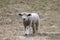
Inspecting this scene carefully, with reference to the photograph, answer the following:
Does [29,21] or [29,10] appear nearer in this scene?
[29,21]

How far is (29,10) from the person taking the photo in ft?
55.7

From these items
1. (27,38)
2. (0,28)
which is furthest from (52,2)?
(27,38)

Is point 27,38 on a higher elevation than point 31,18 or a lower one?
lower

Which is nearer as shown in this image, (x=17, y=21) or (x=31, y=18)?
(x=31, y=18)

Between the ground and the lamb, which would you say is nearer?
the lamb

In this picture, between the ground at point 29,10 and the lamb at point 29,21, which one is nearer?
the lamb at point 29,21

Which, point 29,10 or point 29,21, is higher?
point 29,21

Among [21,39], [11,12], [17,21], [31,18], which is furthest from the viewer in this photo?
[11,12]

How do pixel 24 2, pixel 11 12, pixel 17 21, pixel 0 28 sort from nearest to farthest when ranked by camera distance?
1. pixel 0 28
2. pixel 17 21
3. pixel 11 12
4. pixel 24 2

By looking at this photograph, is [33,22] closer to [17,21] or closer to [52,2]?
[17,21]

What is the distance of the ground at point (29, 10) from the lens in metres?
10.5

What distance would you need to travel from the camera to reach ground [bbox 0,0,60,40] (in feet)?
34.6

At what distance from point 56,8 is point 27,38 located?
8242 millimetres

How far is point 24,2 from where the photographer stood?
63.7 feet
